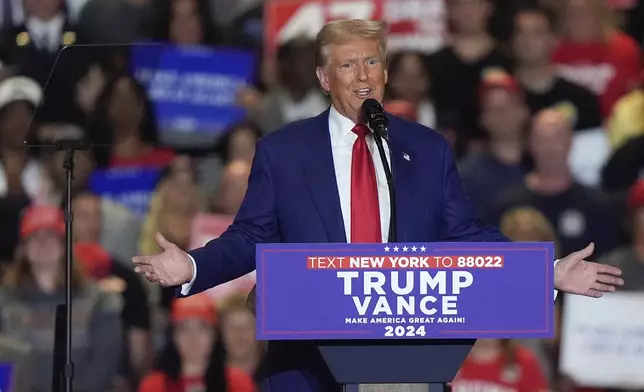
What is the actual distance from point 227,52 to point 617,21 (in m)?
2.00

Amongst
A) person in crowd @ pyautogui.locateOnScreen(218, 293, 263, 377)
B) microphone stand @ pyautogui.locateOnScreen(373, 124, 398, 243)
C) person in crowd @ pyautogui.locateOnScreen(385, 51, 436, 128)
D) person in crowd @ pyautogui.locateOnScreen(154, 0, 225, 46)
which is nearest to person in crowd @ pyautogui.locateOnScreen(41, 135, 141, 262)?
person in crowd @ pyautogui.locateOnScreen(218, 293, 263, 377)

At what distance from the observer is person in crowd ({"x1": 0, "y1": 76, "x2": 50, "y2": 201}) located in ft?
23.1

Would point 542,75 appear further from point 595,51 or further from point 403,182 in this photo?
point 403,182

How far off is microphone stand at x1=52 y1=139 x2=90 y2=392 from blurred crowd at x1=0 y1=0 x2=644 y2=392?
1.39m

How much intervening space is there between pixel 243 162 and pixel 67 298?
269 cm

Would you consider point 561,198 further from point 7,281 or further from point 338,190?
point 338,190

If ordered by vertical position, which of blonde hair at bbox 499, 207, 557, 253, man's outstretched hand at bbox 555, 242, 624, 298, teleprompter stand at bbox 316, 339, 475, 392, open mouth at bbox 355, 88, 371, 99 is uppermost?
blonde hair at bbox 499, 207, 557, 253

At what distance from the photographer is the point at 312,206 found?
352cm

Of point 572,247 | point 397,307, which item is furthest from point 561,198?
→ point 397,307

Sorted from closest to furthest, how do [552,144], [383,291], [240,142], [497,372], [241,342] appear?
[383,291], [497,372], [241,342], [552,144], [240,142]

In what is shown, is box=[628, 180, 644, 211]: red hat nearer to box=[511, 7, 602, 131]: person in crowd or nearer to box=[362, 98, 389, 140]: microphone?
box=[511, 7, 602, 131]: person in crowd

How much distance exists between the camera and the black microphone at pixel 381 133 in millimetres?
3270

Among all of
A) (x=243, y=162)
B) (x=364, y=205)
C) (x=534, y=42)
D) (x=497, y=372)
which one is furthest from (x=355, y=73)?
(x=534, y=42)

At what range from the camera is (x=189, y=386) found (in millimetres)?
6449
